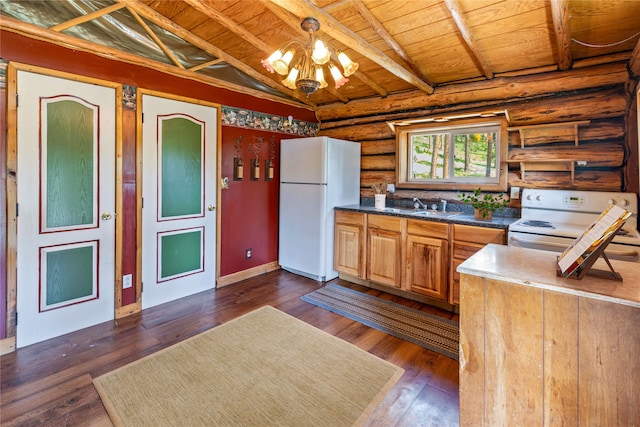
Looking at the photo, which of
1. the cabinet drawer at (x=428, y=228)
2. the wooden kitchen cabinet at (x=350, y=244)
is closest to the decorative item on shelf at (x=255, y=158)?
the wooden kitchen cabinet at (x=350, y=244)

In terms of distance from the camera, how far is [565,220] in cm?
289

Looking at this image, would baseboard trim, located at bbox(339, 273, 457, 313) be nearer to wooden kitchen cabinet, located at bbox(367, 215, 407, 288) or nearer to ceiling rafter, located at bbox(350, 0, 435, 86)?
wooden kitchen cabinet, located at bbox(367, 215, 407, 288)

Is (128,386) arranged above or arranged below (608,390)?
below

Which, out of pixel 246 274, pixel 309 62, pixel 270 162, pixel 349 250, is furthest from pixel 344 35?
pixel 246 274

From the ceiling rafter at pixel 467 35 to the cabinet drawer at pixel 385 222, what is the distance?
5.52 ft

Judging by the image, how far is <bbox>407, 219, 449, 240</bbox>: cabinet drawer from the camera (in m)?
3.12

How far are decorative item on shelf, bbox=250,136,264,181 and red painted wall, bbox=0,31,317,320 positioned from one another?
0.18 feet

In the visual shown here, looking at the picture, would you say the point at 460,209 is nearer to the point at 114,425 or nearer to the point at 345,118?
the point at 345,118

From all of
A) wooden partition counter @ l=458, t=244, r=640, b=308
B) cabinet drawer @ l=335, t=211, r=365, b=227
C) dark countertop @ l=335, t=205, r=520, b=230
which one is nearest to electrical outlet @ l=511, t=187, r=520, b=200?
dark countertop @ l=335, t=205, r=520, b=230

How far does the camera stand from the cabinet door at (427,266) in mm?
3139

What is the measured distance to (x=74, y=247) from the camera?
8.80 feet

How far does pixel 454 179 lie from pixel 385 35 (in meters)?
1.88

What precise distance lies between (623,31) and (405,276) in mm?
2669

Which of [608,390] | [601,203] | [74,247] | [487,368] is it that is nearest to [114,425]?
[74,247]
